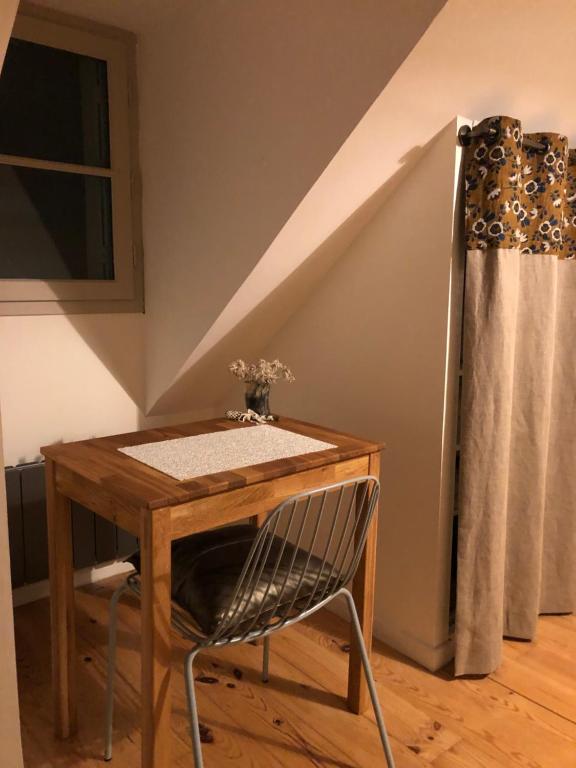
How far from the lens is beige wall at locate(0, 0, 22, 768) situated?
112cm

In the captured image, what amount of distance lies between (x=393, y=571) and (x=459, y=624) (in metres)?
0.28

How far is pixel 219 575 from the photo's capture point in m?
1.51

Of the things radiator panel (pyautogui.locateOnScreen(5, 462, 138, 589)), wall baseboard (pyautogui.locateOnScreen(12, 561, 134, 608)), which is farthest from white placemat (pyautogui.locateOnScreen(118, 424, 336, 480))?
wall baseboard (pyautogui.locateOnScreen(12, 561, 134, 608))

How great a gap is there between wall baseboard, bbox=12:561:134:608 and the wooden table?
0.77 metres

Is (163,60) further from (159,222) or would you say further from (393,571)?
(393,571)

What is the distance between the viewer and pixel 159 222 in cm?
238

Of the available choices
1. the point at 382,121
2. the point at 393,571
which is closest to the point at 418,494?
the point at 393,571

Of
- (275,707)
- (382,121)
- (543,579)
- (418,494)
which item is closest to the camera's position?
(382,121)

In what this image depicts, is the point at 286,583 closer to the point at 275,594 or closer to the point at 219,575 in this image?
the point at 275,594

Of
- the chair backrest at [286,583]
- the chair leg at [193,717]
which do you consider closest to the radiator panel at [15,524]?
the chair backrest at [286,583]

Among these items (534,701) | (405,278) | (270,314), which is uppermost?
(405,278)

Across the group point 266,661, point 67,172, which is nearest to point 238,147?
point 67,172

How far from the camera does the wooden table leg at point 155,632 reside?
4.29ft

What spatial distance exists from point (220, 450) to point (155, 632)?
51cm
